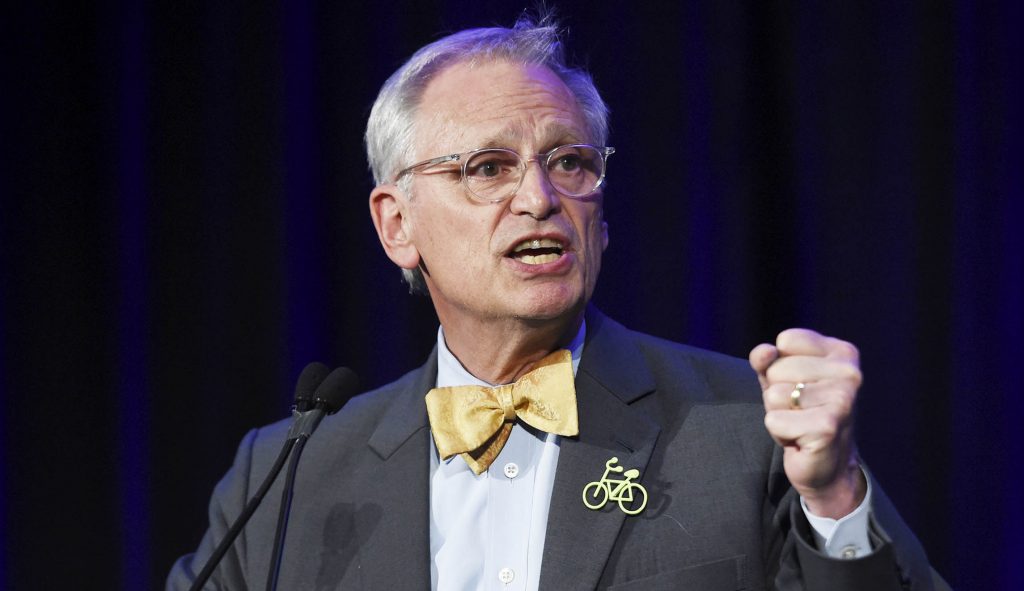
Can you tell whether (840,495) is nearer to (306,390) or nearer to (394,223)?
(306,390)

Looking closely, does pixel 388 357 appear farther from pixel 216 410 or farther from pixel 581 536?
pixel 581 536

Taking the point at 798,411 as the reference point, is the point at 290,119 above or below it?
above

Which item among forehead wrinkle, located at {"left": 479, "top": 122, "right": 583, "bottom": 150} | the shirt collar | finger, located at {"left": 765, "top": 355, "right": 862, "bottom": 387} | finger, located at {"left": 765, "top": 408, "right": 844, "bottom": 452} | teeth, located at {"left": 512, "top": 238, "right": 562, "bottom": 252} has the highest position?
forehead wrinkle, located at {"left": 479, "top": 122, "right": 583, "bottom": 150}

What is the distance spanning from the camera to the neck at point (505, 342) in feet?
7.24

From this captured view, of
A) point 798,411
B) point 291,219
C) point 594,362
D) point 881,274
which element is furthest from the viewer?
point 291,219

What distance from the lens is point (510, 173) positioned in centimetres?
221

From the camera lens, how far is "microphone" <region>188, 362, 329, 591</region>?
177 centimetres

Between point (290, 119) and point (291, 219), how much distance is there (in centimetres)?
29

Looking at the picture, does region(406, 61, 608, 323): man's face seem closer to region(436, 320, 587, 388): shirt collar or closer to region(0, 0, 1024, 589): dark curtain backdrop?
region(436, 320, 587, 388): shirt collar

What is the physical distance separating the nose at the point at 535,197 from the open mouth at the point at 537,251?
5 cm

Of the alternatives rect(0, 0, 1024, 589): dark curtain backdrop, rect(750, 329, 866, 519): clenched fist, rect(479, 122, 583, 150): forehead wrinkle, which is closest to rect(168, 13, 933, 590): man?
rect(479, 122, 583, 150): forehead wrinkle

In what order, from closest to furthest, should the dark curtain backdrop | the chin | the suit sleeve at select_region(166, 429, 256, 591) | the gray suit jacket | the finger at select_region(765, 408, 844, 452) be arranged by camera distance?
1. the finger at select_region(765, 408, 844, 452)
2. the gray suit jacket
3. the chin
4. the suit sleeve at select_region(166, 429, 256, 591)
5. the dark curtain backdrop

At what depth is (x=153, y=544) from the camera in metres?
3.29

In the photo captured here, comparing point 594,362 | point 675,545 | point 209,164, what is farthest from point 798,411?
point 209,164
